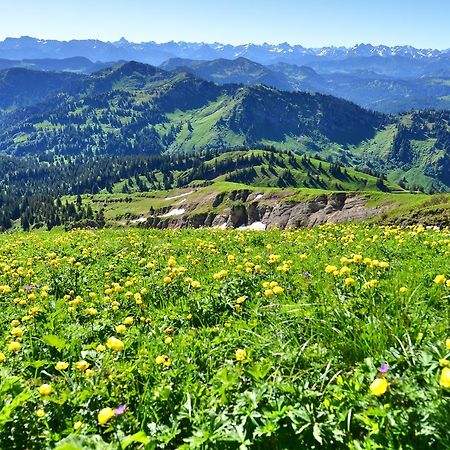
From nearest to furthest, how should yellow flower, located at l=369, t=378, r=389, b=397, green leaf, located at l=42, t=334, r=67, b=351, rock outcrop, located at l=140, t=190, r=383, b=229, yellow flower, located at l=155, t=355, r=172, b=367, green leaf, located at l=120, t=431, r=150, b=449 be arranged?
yellow flower, located at l=369, t=378, r=389, b=397 < green leaf, located at l=120, t=431, r=150, b=449 < yellow flower, located at l=155, t=355, r=172, b=367 < green leaf, located at l=42, t=334, r=67, b=351 < rock outcrop, located at l=140, t=190, r=383, b=229

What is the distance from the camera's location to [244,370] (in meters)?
4.80

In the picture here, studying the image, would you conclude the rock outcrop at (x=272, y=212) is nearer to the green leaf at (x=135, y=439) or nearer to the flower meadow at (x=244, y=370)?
the flower meadow at (x=244, y=370)

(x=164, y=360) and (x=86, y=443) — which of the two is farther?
(x=164, y=360)

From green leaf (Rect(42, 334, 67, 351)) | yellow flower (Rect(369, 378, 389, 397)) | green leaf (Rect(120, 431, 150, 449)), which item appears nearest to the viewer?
yellow flower (Rect(369, 378, 389, 397))

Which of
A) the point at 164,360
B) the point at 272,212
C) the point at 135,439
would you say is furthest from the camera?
the point at 272,212

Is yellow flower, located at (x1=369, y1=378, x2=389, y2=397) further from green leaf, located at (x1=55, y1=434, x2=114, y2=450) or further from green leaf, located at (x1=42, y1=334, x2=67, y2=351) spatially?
green leaf, located at (x1=42, y1=334, x2=67, y2=351)

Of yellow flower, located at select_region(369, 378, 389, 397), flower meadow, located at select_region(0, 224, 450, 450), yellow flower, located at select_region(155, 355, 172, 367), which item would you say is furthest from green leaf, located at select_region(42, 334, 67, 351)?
yellow flower, located at select_region(369, 378, 389, 397)

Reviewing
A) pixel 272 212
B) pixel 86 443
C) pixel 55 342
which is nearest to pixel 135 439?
pixel 86 443

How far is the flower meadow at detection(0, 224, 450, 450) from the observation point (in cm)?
384

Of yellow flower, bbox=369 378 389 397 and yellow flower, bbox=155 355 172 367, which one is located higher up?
yellow flower, bbox=369 378 389 397

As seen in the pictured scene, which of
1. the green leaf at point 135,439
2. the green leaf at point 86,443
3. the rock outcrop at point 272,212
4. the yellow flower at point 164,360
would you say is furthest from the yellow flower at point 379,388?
the rock outcrop at point 272,212

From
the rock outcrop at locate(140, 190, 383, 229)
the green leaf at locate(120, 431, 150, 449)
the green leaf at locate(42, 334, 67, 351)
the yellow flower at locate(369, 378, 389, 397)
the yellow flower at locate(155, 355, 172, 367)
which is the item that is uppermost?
the yellow flower at locate(369, 378, 389, 397)

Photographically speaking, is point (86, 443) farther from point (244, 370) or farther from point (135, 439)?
point (244, 370)

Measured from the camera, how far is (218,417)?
4121 mm
